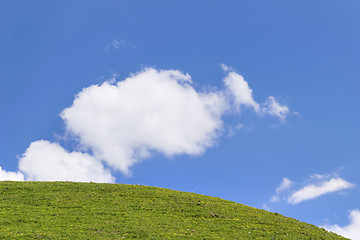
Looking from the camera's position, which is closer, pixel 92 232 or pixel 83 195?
pixel 92 232

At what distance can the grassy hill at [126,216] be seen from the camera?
33.6 meters

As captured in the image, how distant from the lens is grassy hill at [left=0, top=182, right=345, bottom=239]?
33625mm

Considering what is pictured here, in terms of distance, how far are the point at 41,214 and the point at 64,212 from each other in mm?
2535

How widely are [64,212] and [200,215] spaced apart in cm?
1659

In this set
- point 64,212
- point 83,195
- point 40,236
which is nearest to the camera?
point 40,236

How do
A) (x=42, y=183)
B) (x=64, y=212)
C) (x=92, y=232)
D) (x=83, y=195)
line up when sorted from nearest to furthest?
(x=92, y=232) → (x=64, y=212) → (x=83, y=195) → (x=42, y=183)

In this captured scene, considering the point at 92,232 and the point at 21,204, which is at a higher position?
the point at 21,204

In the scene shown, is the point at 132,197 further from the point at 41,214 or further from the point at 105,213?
the point at 41,214

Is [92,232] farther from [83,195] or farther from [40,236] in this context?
[83,195]

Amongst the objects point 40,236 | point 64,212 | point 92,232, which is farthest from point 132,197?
point 40,236

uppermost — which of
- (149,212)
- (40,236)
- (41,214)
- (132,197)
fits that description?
(132,197)

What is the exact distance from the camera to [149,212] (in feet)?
133

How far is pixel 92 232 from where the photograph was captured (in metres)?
33.2

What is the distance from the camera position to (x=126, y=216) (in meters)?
38.4
